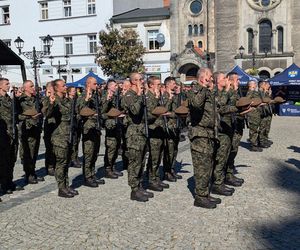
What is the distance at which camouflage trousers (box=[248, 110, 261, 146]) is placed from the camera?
482 inches

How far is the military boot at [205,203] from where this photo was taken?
648 centimetres

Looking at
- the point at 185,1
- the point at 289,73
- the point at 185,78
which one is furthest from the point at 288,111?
the point at 185,1

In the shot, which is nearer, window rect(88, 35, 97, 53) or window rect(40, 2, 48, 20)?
window rect(88, 35, 97, 53)

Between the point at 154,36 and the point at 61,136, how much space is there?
32.1m

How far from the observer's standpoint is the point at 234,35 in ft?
121

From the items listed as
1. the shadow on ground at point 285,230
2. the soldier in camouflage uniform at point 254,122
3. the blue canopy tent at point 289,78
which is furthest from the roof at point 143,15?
the shadow on ground at point 285,230

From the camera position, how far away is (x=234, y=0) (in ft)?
120

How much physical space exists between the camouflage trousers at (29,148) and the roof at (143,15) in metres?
30.7

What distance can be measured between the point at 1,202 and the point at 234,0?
3336cm

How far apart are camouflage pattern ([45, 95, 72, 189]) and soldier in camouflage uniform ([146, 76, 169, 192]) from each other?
4.85ft

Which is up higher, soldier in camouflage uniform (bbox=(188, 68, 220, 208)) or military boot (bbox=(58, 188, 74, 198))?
soldier in camouflage uniform (bbox=(188, 68, 220, 208))

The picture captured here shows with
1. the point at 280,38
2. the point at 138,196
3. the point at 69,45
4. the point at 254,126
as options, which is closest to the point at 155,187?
the point at 138,196

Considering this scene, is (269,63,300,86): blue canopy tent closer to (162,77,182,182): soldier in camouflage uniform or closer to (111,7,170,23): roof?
(162,77,182,182): soldier in camouflage uniform

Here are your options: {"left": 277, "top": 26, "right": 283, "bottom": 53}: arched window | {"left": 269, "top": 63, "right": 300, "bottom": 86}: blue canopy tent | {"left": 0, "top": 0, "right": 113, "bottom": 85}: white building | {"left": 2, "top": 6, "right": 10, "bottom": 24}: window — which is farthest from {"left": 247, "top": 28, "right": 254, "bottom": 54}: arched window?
{"left": 2, "top": 6, "right": 10, "bottom": 24}: window
